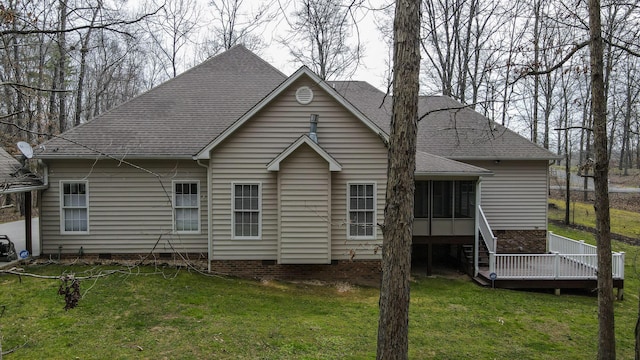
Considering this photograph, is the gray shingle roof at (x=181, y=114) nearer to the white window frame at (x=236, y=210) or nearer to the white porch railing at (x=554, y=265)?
the white window frame at (x=236, y=210)

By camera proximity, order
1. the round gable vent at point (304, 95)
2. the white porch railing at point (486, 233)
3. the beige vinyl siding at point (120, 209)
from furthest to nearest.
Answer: the white porch railing at point (486, 233), the beige vinyl siding at point (120, 209), the round gable vent at point (304, 95)

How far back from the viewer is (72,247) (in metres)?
12.5

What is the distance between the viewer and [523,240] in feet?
54.2

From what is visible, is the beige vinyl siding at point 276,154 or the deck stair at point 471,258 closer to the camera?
the beige vinyl siding at point 276,154

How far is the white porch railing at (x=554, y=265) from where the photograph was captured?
12.2m

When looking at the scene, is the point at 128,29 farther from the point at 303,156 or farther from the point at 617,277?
the point at 617,277

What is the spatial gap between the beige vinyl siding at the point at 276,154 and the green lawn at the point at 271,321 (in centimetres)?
116

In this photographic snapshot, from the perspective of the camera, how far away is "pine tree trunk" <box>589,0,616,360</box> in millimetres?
7078

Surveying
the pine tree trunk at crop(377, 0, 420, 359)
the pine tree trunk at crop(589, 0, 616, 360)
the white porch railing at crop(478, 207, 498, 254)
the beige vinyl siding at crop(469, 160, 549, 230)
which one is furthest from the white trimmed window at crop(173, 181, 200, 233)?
the beige vinyl siding at crop(469, 160, 549, 230)

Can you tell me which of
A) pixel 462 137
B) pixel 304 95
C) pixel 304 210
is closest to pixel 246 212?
pixel 304 210

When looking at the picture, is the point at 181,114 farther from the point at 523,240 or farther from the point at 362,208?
the point at 523,240

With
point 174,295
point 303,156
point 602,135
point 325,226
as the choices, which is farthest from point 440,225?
point 174,295

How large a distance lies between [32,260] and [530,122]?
29255mm

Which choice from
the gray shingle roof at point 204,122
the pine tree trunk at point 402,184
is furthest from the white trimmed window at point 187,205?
the pine tree trunk at point 402,184
